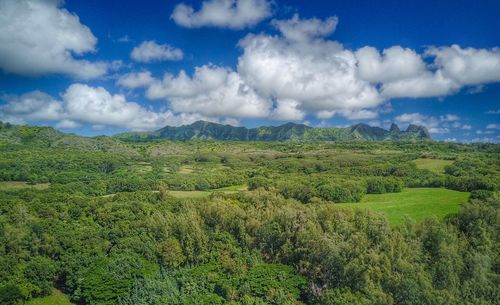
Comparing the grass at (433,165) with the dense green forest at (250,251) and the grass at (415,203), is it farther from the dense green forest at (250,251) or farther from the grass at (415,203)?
the dense green forest at (250,251)

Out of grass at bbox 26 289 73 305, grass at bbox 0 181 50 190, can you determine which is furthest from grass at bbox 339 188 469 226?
grass at bbox 0 181 50 190

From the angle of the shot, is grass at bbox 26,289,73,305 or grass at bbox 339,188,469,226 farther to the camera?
grass at bbox 339,188,469,226

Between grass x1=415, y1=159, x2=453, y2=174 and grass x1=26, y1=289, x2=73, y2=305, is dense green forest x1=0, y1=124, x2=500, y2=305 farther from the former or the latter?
grass x1=415, y1=159, x2=453, y2=174

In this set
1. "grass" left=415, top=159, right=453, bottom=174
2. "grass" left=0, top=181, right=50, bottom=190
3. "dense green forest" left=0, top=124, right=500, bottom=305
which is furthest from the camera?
"grass" left=415, top=159, right=453, bottom=174

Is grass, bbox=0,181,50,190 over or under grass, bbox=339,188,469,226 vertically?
under

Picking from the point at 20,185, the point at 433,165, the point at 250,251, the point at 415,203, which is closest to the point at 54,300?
the point at 250,251

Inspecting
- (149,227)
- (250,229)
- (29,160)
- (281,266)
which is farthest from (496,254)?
(29,160)

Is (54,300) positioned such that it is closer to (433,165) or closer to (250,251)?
(250,251)
